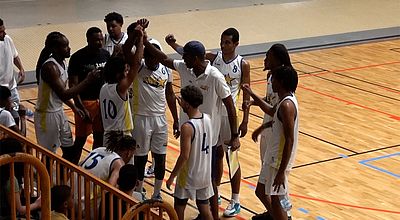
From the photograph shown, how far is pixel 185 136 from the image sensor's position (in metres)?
6.78

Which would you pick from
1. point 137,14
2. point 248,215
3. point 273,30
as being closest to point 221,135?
point 248,215

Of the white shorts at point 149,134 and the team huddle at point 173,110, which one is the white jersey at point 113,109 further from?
the white shorts at point 149,134

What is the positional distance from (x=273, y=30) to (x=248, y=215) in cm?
1179

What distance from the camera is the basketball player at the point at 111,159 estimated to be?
6629 mm

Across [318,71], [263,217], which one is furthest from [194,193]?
[318,71]

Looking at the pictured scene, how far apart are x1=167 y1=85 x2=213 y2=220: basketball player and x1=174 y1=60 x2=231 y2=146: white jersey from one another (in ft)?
1.80

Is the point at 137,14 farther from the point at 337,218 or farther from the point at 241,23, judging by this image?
the point at 337,218

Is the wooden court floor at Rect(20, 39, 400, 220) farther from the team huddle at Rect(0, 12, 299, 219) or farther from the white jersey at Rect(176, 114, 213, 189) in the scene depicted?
the white jersey at Rect(176, 114, 213, 189)

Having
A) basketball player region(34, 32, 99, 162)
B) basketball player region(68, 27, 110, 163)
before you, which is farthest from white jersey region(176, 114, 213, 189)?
basketball player region(68, 27, 110, 163)

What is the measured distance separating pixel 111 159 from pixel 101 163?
3.7 inches

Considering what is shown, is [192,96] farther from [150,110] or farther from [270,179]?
[150,110]

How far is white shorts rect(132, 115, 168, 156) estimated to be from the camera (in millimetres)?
8078

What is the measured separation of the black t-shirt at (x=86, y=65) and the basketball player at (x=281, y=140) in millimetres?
2273

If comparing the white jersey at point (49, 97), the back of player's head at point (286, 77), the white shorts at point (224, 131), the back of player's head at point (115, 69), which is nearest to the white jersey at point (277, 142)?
the back of player's head at point (286, 77)
